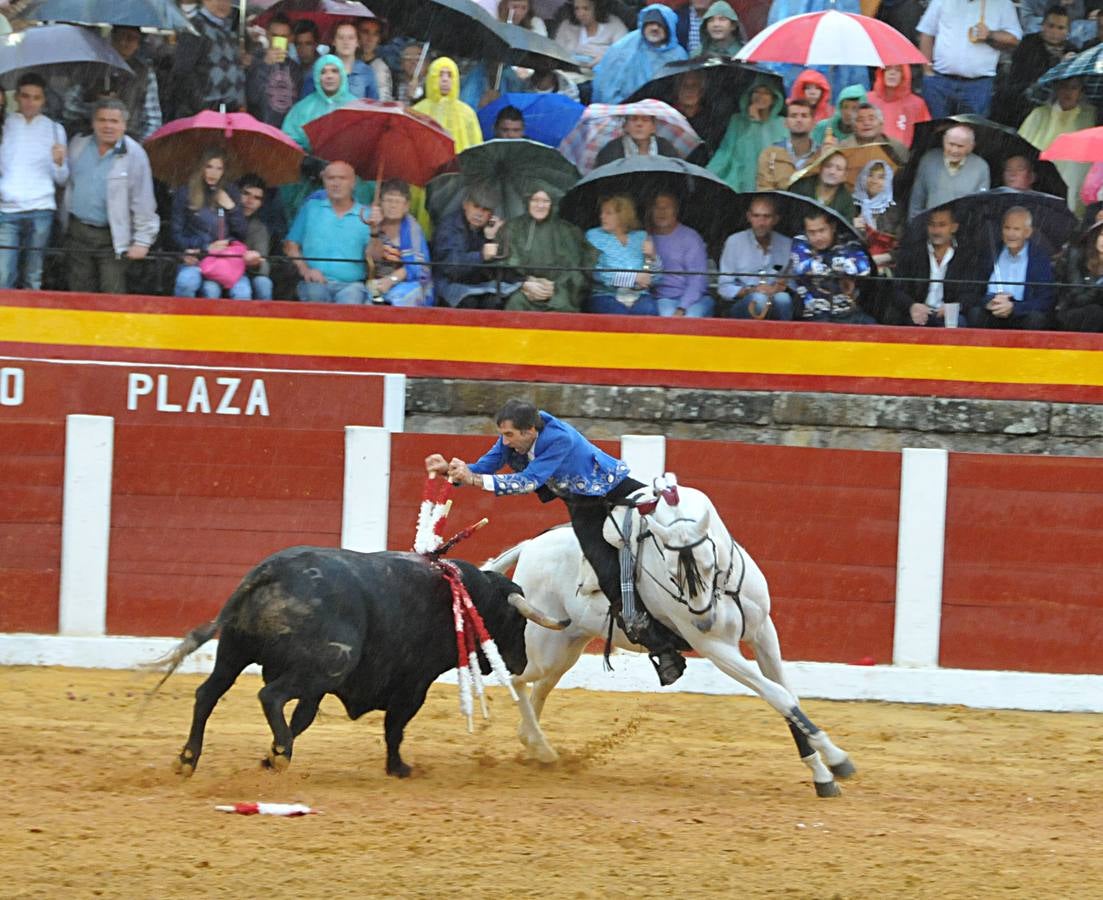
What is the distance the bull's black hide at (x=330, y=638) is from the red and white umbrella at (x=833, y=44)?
4.75 meters

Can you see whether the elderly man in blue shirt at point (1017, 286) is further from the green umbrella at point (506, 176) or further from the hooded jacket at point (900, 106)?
the green umbrella at point (506, 176)

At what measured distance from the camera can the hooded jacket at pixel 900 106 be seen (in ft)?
33.7

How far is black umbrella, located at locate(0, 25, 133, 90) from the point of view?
9633 millimetres

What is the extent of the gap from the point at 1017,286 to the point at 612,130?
2574 millimetres

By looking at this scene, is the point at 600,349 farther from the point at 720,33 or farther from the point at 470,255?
the point at 720,33

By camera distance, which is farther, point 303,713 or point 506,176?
point 506,176

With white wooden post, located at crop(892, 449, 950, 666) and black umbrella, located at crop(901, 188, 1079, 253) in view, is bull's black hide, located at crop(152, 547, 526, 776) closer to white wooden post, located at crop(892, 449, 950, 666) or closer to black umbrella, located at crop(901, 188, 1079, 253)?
white wooden post, located at crop(892, 449, 950, 666)

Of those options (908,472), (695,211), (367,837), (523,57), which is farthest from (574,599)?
(523,57)

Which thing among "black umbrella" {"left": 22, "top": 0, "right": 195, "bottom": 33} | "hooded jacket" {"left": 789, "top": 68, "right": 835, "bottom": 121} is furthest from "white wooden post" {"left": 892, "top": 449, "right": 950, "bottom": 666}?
"black umbrella" {"left": 22, "top": 0, "right": 195, "bottom": 33}

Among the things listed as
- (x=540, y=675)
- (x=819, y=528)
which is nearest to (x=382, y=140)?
(x=819, y=528)

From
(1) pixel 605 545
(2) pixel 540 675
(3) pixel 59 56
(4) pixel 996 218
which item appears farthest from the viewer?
(4) pixel 996 218

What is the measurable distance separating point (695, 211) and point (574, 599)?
12.5ft

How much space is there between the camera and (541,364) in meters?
10.6

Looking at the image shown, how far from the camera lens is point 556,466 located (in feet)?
21.2
